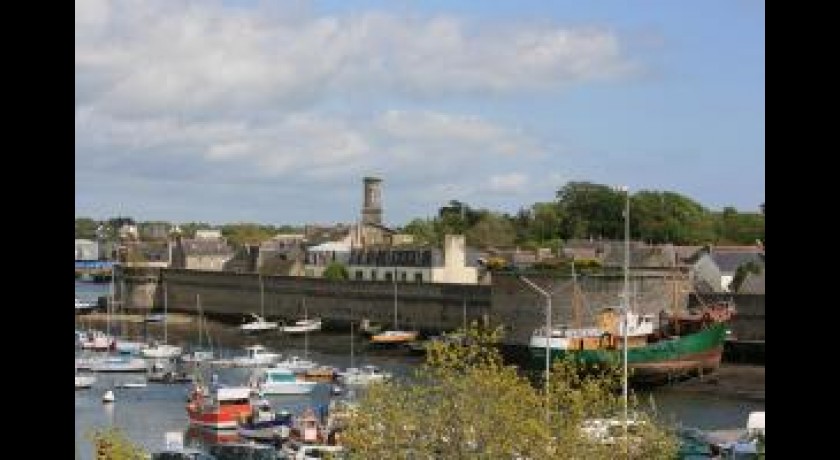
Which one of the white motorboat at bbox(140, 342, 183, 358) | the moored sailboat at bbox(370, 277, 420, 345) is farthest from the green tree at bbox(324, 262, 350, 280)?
the white motorboat at bbox(140, 342, 183, 358)

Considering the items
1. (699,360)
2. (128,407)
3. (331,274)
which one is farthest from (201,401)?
(331,274)

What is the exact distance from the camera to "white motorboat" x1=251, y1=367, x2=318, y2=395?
33675mm

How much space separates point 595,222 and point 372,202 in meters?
15.8

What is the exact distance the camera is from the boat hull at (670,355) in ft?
114

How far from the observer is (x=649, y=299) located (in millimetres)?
39844

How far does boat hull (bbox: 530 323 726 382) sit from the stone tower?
41241mm

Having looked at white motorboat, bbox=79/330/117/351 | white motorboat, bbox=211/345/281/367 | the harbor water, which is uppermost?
white motorboat, bbox=79/330/117/351

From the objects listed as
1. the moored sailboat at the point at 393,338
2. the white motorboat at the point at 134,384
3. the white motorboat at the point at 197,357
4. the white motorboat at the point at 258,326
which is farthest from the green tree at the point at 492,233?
the white motorboat at the point at 134,384

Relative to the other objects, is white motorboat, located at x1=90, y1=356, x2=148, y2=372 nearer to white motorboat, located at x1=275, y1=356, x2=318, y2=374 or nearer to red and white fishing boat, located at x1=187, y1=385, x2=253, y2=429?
white motorboat, located at x1=275, y1=356, x2=318, y2=374

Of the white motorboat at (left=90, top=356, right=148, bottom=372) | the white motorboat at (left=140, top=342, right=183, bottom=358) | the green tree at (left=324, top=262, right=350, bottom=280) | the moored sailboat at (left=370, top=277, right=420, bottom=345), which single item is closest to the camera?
the white motorboat at (left=90, top=356, right=148, bottom=372)

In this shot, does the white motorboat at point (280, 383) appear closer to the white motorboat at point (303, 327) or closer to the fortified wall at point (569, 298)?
the fortified wall at point (569, 298)

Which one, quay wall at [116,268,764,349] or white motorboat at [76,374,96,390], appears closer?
white motorboat at [76,374,96,390]
